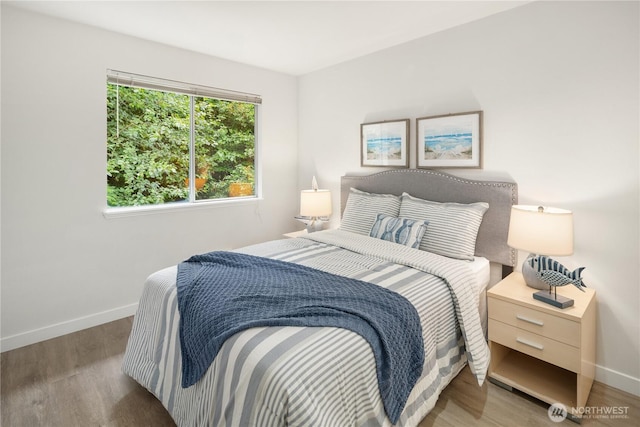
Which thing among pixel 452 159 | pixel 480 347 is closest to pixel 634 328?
pixel 480 347

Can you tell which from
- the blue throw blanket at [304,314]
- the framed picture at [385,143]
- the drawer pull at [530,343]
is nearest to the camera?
the blue throw blanket at [304,314]

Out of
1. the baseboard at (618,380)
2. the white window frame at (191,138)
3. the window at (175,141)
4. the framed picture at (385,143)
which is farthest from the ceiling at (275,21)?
the baseboard at (618,380)

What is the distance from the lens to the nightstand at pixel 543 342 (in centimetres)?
186

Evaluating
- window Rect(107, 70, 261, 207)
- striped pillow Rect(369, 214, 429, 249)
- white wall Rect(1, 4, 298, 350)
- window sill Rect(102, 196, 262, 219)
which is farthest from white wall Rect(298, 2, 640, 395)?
white wall Rect(1, 4, 298, 350)

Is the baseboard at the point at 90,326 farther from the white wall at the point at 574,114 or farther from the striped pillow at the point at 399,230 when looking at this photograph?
the striped pillow at the point at 399,230

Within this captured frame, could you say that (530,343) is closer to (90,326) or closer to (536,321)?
(536,321)

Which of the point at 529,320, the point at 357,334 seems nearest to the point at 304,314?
the point at 357,334

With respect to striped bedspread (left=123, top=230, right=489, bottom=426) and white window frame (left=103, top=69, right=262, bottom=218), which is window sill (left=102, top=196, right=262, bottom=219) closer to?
white window frame (left=103, top=69, right=262, bottom=218)

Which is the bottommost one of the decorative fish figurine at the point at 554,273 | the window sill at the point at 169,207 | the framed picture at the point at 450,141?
the decorative fish figurine at the point at 554,273

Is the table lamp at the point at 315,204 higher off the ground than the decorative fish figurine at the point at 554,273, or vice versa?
the table lamp at the point at 315,204

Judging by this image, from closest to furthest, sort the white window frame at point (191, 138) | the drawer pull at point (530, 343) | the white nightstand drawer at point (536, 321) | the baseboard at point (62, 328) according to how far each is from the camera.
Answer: the white nightstand drawer at point (536, 321) < the drawer pull at point (530, 343) < the baseboard at point (62, 328) < the white window frame at point (191, 138)

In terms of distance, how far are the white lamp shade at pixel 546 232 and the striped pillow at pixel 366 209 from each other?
1.08m

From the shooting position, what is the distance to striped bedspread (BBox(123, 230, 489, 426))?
1264mm

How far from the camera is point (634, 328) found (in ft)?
6.87
